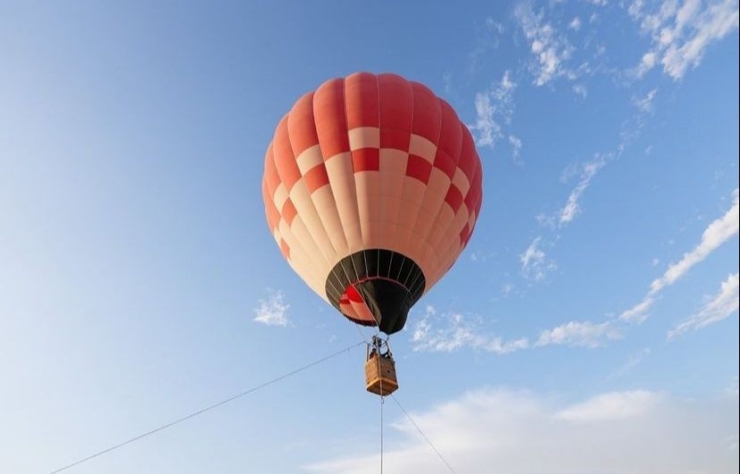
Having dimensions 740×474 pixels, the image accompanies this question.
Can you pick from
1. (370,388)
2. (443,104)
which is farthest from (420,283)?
(443,104)

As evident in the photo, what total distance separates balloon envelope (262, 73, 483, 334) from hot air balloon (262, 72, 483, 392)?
0.09 ft

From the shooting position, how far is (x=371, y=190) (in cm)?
1212

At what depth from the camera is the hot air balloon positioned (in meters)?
12.0

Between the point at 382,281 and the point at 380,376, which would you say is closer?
the point at 380,376

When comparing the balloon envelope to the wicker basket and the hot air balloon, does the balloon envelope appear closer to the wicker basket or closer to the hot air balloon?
the hot air balloon

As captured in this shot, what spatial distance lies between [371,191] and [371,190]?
26 millimetres

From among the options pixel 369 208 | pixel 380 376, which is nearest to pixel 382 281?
pixel 369 208

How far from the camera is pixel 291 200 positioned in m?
13.0

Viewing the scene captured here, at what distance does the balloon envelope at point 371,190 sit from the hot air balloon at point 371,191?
3 centimetres

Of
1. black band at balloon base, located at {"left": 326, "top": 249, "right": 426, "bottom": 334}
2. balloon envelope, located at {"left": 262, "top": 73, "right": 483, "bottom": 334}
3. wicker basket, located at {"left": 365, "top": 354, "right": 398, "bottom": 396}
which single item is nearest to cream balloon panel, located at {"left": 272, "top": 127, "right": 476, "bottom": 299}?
balloon envelope, located at {"left": 262, "top": 73, "right": 483, "bottom": 334}

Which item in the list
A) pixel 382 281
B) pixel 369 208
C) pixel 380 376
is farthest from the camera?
pixel 369 208

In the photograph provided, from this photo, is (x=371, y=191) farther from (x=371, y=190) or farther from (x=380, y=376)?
(x=380, y=376)

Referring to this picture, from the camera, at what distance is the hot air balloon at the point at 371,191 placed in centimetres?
1203

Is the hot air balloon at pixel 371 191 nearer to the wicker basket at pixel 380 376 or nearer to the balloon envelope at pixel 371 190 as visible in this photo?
the balloon envelope at pixel 371 190
